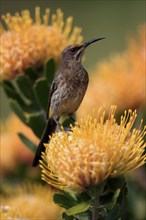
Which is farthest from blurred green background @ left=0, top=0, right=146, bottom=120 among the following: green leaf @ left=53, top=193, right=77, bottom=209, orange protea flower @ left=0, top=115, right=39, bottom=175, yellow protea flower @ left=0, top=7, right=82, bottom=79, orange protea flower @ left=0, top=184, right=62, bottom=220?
green leaf @ left=53, top=193, right=77, bottom=209

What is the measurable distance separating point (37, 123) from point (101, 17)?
6197 mm

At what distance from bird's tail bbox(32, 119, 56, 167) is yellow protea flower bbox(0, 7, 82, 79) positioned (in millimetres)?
288

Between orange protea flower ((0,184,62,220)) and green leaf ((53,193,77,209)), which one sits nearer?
green leaf ((53,193,77,209))

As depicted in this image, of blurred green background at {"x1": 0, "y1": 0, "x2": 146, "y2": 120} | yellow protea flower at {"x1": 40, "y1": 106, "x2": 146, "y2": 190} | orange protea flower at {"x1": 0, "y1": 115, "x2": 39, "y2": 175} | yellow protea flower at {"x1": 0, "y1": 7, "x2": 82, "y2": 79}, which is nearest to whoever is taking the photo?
yellow protea flower at {"x1": 40, "y1": 106, "x2": 146, "y2": 190}

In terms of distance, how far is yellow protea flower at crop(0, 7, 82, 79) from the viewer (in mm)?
3365

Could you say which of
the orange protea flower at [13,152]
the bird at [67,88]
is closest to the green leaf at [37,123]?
the bird at [67,88]

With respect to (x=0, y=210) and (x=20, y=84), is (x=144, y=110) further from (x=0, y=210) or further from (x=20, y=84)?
(x=0, y=210)

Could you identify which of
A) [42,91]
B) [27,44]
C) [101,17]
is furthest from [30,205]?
[101,17]

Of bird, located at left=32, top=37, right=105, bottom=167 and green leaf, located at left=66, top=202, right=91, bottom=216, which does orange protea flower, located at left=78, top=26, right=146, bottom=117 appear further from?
green leaf, located at left=66, top=202, right=91, bottom=216

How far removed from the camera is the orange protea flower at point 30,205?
2953 mm

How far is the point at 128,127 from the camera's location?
244 cm

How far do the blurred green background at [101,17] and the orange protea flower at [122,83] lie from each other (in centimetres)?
329

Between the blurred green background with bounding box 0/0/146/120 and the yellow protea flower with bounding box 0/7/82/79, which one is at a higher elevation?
the yellow protea flower with bounding box 0/7/82/79

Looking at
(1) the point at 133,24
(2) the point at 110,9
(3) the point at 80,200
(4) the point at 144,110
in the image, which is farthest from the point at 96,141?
(2) the point at 110,9
